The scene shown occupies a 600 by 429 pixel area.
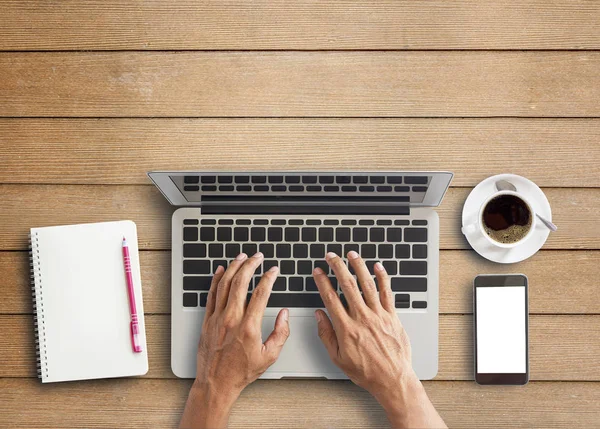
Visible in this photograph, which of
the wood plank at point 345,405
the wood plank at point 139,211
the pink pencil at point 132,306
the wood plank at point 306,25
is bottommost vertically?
the wood plank at point 345,405

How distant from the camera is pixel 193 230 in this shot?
93 cm

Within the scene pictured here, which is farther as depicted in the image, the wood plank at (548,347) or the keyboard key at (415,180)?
the wood plank at (548,347)

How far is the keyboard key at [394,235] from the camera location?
3.03ft

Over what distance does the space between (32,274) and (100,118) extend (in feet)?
1.05

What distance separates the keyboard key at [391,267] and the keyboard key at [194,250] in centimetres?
33

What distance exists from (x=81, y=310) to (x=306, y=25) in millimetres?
678

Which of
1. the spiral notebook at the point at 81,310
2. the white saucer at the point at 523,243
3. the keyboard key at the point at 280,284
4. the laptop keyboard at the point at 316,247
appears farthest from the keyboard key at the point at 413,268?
the spiral notebook at the point at 81,310

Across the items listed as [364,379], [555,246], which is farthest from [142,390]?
[555,246]

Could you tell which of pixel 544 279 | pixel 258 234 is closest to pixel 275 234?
pixel 258 234

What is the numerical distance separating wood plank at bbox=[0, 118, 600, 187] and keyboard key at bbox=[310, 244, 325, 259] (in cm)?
15

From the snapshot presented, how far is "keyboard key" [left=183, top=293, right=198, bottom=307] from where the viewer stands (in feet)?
3.07

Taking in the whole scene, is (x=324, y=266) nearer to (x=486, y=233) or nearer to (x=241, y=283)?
(x=241, y=283)

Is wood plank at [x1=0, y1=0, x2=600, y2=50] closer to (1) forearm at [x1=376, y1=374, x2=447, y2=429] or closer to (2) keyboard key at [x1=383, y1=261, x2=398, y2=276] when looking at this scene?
(2) keyboard key at [x1=383, y1=261, x2=398, y2=276]

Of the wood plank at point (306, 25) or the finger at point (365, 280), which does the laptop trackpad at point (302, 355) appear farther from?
the wood plank at point (306, 25)
